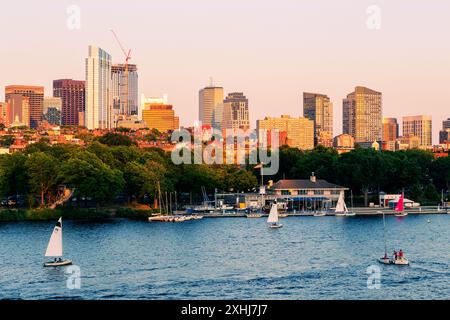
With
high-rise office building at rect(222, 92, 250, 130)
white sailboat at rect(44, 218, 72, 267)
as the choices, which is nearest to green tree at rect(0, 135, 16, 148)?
high-rise office building at rect(222, 92, 250, 130)

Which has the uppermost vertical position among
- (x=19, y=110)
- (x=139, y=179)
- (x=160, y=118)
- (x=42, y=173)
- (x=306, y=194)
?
(x=19, y=110)

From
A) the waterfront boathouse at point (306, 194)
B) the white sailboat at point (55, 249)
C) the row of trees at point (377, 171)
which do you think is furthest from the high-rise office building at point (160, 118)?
the white sailboat at point (55, 249)

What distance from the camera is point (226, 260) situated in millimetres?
33781

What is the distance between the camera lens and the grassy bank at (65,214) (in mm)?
58438

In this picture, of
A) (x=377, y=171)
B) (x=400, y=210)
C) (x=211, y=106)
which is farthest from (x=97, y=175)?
(x=211, y=106)

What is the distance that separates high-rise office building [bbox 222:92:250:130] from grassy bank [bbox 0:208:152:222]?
101593 millimetres

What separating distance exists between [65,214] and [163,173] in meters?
10.5

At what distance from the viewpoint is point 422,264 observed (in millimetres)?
32094

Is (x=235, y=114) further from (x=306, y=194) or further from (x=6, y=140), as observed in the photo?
(x=306, y=194)

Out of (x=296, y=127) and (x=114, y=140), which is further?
(x=296, y=127)

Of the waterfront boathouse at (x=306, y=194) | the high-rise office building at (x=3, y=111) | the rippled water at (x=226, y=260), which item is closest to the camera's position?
the rippled water at (x=226, y=260)

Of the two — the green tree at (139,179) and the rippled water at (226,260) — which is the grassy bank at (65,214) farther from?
the rippled water at (226,260)

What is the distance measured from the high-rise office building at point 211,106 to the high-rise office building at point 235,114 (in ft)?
4.28

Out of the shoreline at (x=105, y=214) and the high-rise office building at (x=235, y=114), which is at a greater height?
the high-rise office building at (x=235, y=114)
